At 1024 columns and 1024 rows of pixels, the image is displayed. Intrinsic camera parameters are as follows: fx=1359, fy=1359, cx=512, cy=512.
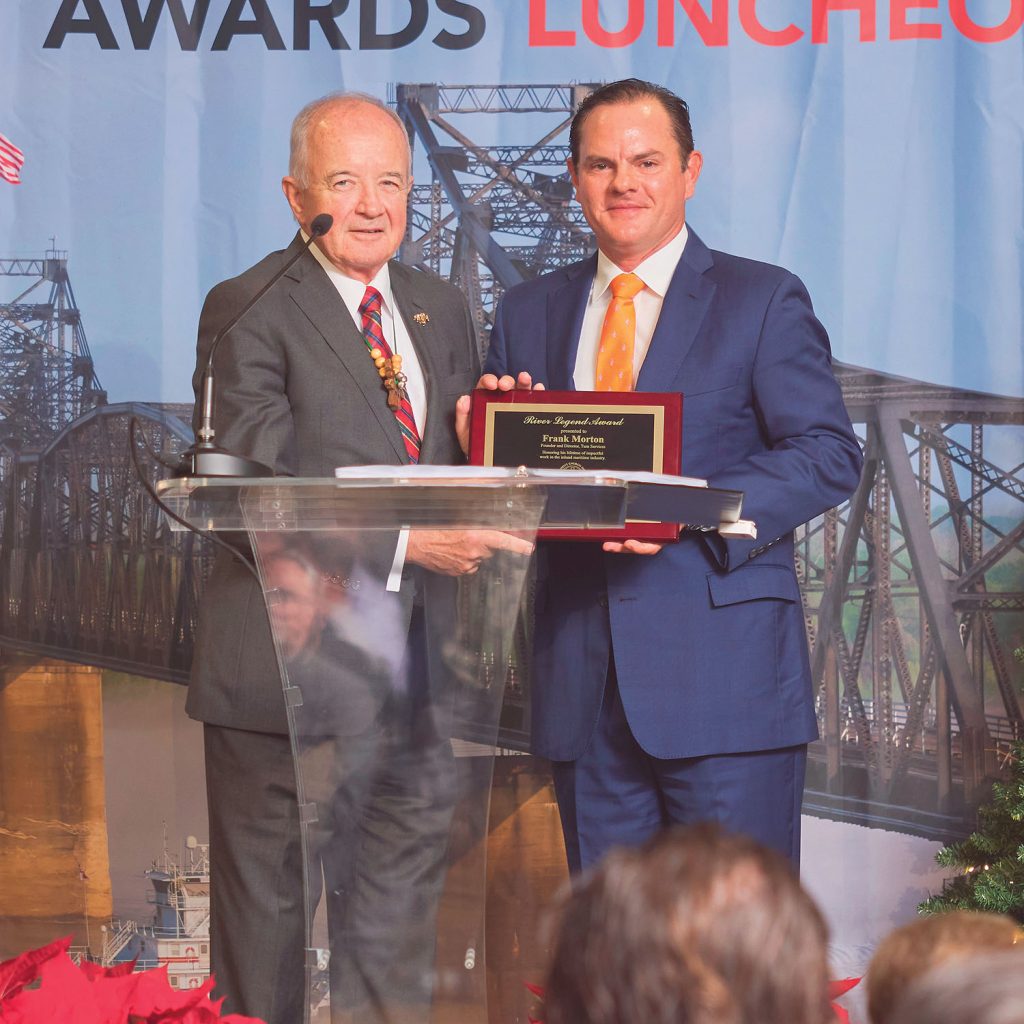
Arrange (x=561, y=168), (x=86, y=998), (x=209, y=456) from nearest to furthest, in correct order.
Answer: (x=86, y=998) < (x=209, y=456) < (x=561, y=168)

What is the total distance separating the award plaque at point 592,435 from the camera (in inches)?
85.0

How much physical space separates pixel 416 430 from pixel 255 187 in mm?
1356

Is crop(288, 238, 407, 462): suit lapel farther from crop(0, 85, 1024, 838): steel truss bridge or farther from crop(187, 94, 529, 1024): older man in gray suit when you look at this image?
crop(0, 85, 1024, 838): steel truss bridge

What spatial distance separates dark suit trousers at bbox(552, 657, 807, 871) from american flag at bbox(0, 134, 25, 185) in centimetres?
221

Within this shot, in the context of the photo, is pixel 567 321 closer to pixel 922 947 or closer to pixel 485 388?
pixel 485 388

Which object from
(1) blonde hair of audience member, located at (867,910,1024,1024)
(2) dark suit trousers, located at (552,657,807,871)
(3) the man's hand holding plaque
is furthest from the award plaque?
(1) blonde hair of audience member, located at (867,910,1024,1024)

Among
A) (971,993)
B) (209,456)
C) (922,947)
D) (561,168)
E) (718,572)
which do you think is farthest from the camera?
(561,168)

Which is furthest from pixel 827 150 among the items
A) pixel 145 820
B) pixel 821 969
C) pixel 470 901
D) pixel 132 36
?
pixel 821 969

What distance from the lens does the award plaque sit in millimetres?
2160

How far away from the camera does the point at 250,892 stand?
2.42m

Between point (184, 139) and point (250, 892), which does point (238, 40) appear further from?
point (250, 892)

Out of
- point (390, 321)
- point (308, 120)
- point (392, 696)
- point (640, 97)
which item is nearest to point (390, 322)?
point (390, 321)

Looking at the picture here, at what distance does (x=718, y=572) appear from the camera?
2.41 metres

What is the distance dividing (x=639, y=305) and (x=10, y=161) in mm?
1926
